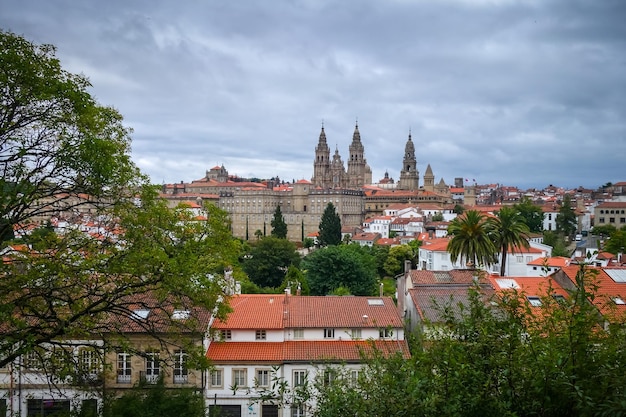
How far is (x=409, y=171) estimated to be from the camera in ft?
572

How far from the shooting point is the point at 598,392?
802 centimetres

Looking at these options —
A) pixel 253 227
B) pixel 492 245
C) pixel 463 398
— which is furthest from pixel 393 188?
pixel 463 398

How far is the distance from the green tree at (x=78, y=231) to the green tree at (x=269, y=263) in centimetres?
4621

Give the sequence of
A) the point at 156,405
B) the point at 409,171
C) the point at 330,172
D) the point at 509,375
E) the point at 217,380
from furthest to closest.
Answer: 1. the point at 409,171
2. the point at 330,172
3. the point at 217,380
4. the point at 156,405
5. the point at 509,375

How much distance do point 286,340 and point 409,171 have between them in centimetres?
15584

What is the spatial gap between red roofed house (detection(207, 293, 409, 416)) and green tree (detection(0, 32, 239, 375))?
7.71m

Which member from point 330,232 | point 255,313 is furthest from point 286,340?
point 330,232

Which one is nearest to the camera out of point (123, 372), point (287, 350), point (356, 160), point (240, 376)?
point (123, 372)

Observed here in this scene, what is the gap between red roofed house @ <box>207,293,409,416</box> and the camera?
2086cm

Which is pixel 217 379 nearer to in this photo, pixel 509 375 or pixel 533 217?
pixel 509 375

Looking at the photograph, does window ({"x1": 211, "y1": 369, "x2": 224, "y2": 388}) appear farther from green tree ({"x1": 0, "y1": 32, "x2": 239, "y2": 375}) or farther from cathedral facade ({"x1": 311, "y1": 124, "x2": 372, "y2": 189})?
cathedral facade ({"x1": 311, "y1": 124, "x2": 372, "y2": 189})

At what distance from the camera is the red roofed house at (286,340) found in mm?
20859

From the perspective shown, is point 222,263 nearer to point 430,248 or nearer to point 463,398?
point 463,398

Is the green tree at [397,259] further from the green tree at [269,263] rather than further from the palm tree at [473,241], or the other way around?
the palm tree at [473,241]
